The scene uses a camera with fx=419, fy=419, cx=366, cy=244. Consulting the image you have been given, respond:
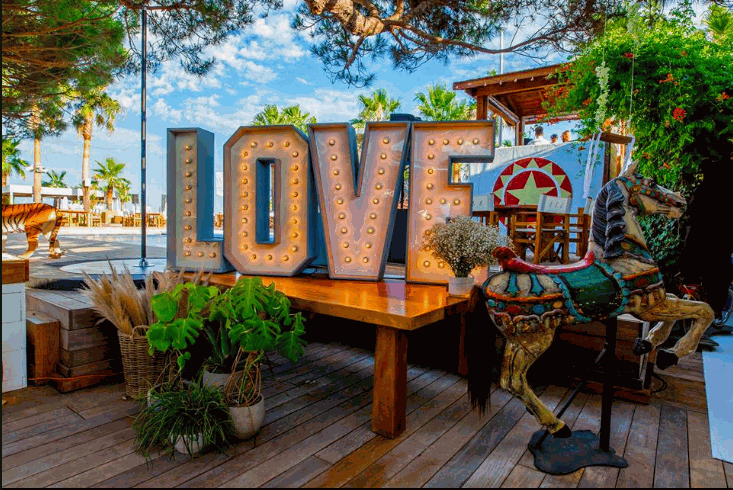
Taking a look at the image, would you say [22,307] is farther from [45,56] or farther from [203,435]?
[45,56]

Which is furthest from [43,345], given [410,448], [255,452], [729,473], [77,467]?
[729,473]

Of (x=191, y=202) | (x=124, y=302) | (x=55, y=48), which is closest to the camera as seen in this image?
(x=124, y=302)

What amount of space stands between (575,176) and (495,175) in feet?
4.10

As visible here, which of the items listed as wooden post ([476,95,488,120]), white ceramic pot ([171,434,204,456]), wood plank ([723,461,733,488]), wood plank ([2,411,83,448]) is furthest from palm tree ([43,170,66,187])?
wood plank ([723,461,733,488])

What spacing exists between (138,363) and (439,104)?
20532 mm

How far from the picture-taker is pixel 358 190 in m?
3.02

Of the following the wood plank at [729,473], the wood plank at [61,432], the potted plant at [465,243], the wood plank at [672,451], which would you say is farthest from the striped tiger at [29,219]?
the wood plank at [729,473]

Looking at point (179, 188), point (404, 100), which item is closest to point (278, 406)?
point (179, 188)

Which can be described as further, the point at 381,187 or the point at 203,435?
the point at 381,187

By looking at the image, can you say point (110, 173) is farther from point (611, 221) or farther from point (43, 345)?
point (611, 221)

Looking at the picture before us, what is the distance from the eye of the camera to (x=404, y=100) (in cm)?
2222

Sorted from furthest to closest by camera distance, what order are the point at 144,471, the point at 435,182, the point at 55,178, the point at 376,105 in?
1. the point at 55,178
2. the point at 376,105
3. the point at 435,182
4. the point at 144,471

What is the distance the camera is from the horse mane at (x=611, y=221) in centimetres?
189

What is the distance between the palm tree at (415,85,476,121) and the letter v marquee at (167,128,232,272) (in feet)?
61.2
